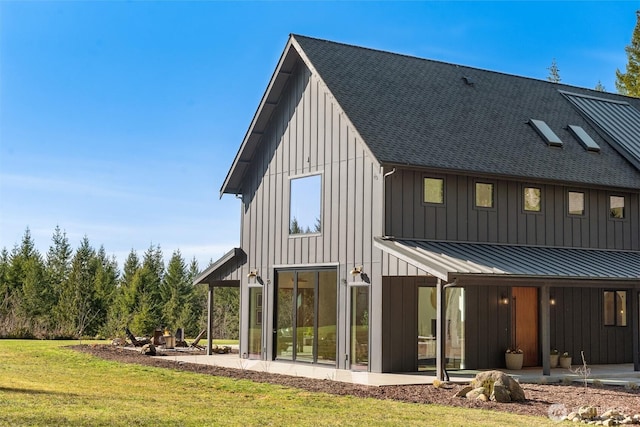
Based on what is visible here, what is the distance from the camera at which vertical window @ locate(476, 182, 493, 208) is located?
20.5 metres

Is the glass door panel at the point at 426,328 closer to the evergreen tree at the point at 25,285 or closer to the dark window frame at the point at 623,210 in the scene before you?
the dark window frame at the point at 623,210

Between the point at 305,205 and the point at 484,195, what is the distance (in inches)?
169

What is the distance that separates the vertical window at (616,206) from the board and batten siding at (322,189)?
7.26m

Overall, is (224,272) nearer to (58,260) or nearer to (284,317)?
(284,317)

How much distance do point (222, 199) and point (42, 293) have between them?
1929 centimetres

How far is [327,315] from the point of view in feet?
67.4

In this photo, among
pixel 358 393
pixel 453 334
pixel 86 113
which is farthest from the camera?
pixel 86 113

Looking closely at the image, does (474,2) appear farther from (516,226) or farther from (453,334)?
(453,334)

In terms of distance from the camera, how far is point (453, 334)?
1988 cm

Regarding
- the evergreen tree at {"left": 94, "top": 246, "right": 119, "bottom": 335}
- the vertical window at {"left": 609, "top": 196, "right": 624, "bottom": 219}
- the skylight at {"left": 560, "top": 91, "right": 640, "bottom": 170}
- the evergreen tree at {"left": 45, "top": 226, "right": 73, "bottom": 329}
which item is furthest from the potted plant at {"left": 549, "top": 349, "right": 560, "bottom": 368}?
the evergreen tree at {"left": 45, "top": 226, "right": 73, "bottom": 329}

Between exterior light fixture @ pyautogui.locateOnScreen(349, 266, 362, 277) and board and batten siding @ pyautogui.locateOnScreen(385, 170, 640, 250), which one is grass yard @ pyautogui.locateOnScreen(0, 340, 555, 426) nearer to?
exterior light fixture @ pyautogui.locateOnScreen(349, 266, 362, 277)

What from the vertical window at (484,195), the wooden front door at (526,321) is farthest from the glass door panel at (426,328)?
the wooden front door at (526,321)

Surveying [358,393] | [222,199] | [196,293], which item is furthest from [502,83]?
[196,293]

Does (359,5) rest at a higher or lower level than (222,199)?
higher
